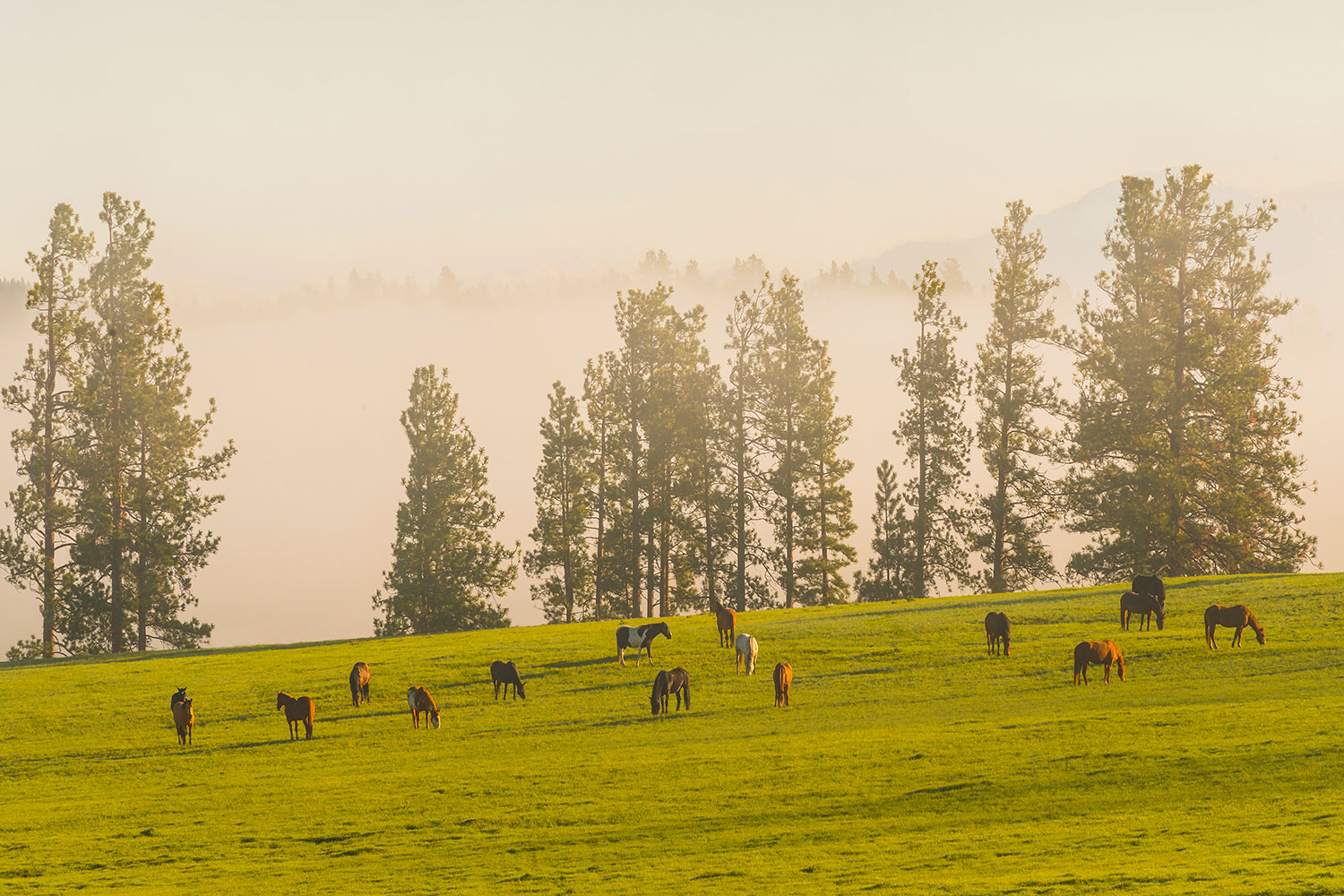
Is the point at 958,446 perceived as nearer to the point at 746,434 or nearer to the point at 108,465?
the point at 746,434

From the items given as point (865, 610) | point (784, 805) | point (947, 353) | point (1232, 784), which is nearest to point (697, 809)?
point (784, 805)

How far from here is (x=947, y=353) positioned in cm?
7581

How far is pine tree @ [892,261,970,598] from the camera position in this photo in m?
74.7

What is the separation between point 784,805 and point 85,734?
2694 cm

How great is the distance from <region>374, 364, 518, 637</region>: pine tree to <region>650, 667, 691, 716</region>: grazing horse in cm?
3828

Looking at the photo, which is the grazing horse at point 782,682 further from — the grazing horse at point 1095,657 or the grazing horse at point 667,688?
the grazing horse at point 1095,657

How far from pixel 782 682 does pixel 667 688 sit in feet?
12.5

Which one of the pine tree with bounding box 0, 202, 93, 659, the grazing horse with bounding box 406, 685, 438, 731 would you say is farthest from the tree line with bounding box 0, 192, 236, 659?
the grazing horse with bounding box 406, 685, 438, 731

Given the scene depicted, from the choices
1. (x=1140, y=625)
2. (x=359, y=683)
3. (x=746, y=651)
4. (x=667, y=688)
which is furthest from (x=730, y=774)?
(x=1140, y=625)

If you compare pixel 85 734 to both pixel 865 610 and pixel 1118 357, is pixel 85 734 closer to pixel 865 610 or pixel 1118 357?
pixel 865 610

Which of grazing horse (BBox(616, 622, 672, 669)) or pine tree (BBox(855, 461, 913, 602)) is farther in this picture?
pine tree (BBox(855, 461, 913, 602))

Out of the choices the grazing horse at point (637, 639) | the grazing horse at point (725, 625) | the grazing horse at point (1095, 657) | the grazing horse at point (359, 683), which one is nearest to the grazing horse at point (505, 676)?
the grazing horse at point (359, 683)

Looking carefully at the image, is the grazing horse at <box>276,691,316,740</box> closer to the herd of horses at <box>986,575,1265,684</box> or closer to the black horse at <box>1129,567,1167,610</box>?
the herd of horses at <box>986,575,1265,684</box>

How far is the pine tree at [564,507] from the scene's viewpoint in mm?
78750
